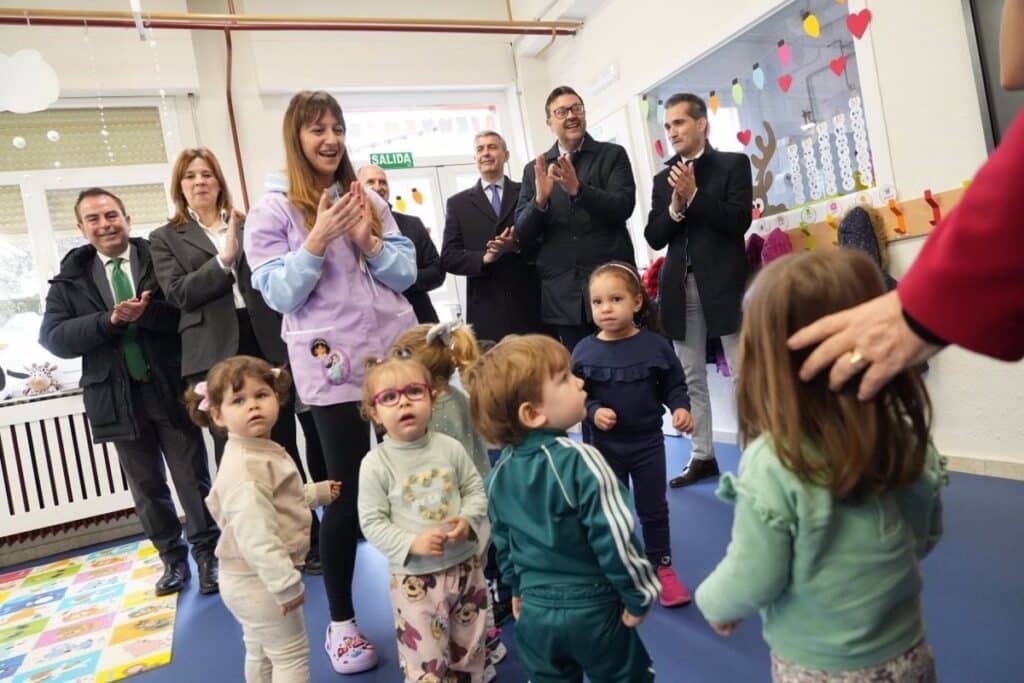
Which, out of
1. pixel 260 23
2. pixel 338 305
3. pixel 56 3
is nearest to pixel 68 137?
pixel 56 3

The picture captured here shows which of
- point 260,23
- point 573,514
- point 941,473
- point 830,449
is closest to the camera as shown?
point 830,449

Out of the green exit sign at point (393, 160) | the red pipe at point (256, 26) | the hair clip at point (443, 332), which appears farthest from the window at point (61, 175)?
the hair clip at point (443, 332)

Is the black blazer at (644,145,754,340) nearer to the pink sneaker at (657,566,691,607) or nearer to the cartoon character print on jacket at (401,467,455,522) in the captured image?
the pink sneaker at (657,566,691,607)

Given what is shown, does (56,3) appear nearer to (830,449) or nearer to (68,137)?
(68,137)

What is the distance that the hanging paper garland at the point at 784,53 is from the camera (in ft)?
10.5

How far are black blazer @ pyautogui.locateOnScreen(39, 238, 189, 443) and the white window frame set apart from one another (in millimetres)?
1576

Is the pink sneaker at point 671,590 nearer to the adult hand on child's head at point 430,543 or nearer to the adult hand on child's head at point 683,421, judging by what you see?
the adult hand on child's head at point 683,421

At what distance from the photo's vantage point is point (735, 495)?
840 millimetres

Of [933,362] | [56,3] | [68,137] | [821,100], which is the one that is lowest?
[933,362]

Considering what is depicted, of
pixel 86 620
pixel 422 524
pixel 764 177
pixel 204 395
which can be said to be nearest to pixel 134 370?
pixel 86 620

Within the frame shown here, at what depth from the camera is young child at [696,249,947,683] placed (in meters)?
0.78

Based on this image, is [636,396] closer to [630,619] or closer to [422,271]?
[630,619]

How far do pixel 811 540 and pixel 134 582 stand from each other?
3.08 m

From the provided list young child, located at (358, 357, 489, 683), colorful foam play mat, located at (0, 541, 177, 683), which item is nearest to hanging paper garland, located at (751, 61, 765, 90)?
young child, located at (358, 357, 489, 683)
